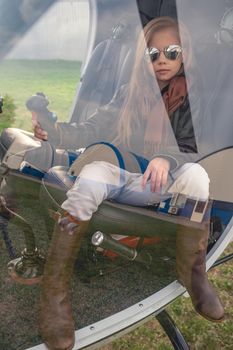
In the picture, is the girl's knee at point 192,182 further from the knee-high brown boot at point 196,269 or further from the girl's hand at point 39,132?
the girl's hand at point 39,132

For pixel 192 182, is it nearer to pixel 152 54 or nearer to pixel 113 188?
pixel 113 188

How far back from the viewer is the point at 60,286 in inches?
42.6

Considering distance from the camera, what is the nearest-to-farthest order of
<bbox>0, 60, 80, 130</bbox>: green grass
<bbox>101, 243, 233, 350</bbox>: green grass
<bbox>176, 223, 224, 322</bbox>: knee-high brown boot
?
<bbox>0, 60, 80, 130</bbox>: green grass, <bbox>176, 223, 224, 322</bbox>: knee-high brown boot, <bbox>101, 243, 233, 350</bbox>: green grass

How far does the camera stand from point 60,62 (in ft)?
3.23

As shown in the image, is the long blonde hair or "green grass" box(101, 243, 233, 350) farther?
"green grass" box(101, 243, 233, 350)

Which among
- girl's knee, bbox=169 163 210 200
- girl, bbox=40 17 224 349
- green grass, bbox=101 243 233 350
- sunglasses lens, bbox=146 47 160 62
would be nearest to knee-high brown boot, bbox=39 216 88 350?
girl, bbox=40 17 224 349

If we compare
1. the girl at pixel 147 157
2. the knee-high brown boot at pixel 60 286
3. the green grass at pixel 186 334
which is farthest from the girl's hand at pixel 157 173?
the green grass at pixel 186 334

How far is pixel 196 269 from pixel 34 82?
704 mm

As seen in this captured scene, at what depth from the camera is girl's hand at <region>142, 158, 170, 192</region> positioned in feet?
3.21

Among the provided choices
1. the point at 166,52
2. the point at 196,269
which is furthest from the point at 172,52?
the point at 196,269

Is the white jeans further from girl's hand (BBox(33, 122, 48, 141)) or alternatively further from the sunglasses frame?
the sunglasses frame

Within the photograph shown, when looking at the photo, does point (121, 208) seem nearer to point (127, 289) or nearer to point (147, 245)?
point (147, 245)

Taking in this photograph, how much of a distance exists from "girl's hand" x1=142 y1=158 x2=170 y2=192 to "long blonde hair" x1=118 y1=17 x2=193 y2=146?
81 mm

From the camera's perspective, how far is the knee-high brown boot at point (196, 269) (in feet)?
3.78
